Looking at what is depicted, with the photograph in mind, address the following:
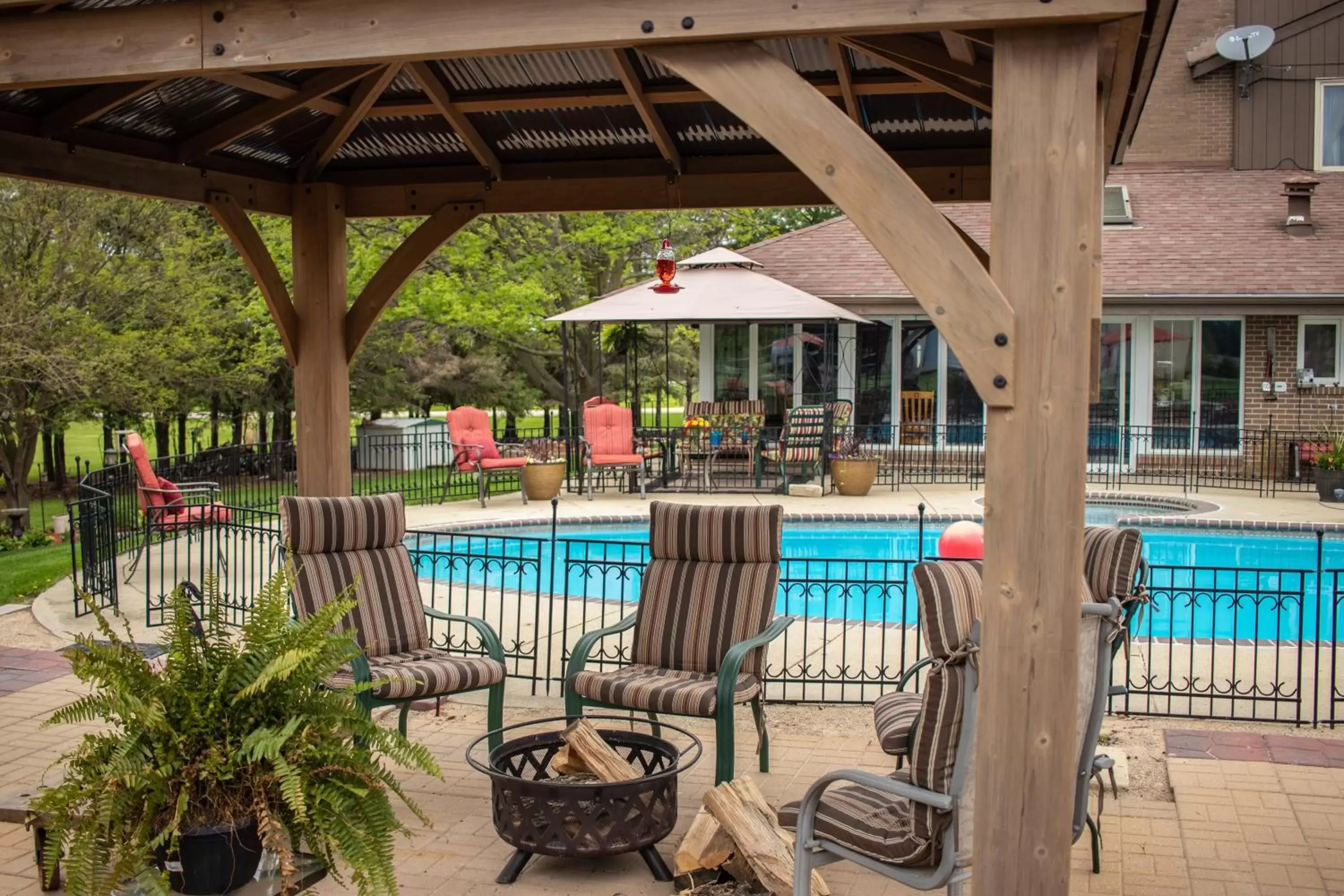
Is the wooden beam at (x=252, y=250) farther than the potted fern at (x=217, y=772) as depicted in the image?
Yes

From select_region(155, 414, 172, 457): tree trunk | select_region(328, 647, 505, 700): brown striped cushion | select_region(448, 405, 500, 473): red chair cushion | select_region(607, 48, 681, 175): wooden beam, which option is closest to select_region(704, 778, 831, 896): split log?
select_region(328, 647, 505, 700): brown striped cushion

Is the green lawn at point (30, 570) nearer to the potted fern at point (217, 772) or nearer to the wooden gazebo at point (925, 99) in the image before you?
the wooden gazebo at point (925, 99)

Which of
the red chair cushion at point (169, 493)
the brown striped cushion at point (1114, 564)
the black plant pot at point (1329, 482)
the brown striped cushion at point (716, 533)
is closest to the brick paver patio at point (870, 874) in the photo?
the brown striped cushion at point (716, 533)

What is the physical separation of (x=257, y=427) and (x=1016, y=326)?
1000 inches

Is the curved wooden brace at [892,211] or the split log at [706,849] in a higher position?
the curved wooden brace at [892,211]

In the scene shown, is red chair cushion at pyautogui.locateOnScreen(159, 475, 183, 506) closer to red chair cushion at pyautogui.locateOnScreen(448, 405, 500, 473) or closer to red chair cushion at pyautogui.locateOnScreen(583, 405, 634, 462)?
red chair cushion at pyautogui.locateOnScreen(448, 405, 500, 473)

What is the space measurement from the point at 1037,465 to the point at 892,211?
2.57ft

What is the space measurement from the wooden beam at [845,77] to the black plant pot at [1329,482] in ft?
38.7

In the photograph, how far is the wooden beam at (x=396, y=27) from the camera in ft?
11.6

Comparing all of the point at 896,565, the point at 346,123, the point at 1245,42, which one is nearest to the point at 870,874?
the point at 346,123

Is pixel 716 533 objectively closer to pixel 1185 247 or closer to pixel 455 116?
pixel 455 116

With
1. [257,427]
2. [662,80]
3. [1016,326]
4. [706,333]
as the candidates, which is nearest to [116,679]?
[1016,326]

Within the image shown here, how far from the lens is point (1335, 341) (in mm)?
18234

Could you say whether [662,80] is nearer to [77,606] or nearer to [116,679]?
[116,679]
